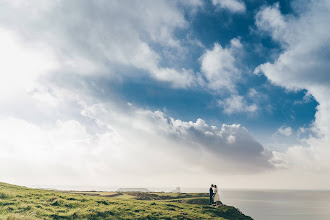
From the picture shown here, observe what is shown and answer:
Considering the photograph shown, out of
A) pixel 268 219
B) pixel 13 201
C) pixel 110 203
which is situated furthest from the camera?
pixel 268 219

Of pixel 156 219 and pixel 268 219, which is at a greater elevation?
pixel 156 219

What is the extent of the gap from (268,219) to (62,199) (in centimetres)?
9068

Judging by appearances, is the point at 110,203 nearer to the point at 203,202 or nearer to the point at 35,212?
the point at 35,212

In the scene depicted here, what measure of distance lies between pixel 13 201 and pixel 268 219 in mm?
95848

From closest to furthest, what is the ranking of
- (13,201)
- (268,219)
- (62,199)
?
(13,201), (62,199), (268,219)

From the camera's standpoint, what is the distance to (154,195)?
5688 cm

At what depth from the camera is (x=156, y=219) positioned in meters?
27.2

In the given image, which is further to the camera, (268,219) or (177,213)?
(268,219)

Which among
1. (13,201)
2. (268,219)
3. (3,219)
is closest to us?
(3,219)

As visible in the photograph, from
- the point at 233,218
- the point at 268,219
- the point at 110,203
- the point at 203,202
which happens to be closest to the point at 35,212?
the point at 110,203

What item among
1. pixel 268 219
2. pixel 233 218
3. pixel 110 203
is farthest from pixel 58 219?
pixel 268 219

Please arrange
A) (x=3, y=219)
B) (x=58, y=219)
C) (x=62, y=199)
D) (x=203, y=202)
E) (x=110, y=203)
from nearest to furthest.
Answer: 1. (x=3, y=219)
2. (x=58, y=219)
3. (x=62, y=199)
4. (x=110, y=203)
5. (x=203, y=202)

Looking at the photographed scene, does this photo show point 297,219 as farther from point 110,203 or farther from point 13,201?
point 13,201

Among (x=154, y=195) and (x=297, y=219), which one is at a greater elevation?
(x=154, y=195)
